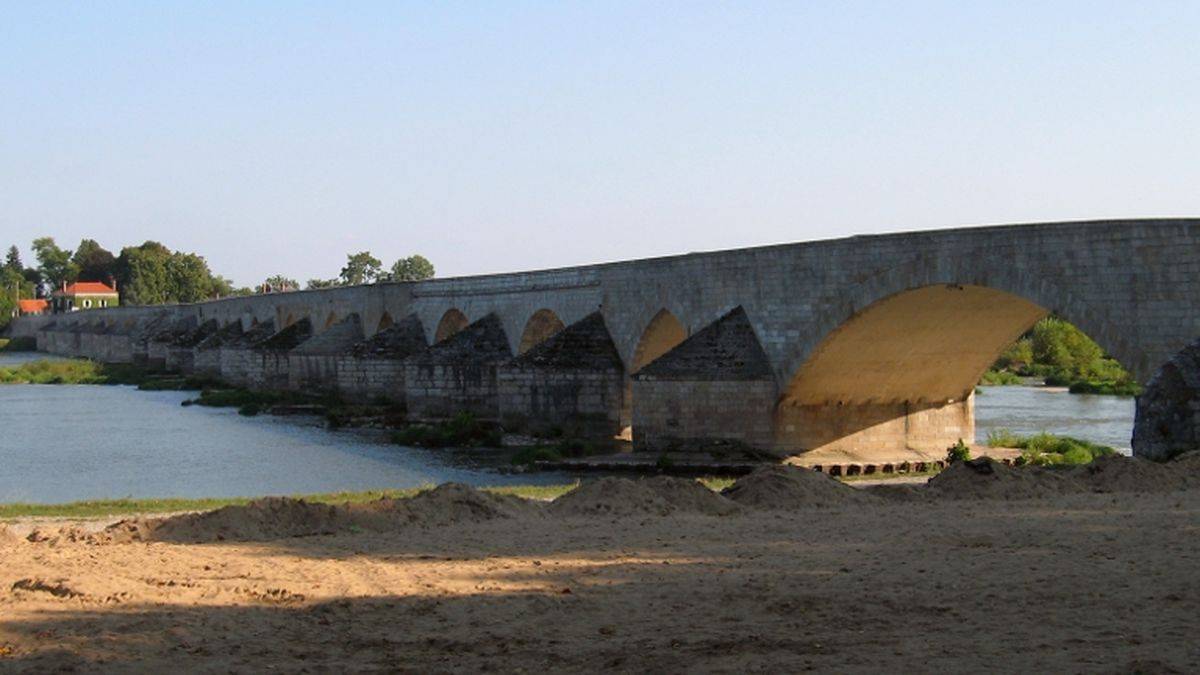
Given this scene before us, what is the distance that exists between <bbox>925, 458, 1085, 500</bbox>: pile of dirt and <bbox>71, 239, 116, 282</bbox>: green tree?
114 m

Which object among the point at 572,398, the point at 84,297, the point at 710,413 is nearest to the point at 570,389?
the point at 572,398

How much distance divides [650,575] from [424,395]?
24.5 meters

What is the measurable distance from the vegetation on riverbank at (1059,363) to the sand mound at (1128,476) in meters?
31.3

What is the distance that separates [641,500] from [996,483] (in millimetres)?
3153

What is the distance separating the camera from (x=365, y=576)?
27.6ft

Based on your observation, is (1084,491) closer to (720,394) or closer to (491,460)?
(720,394)

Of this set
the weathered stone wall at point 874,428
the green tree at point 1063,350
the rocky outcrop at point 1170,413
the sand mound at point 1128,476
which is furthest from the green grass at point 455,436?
the green tree at point 1063,350

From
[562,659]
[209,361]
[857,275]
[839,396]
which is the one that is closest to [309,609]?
[562,659]

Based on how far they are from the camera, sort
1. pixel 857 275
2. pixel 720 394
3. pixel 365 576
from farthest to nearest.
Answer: pixel 720 394 < pixel 857 275 < pixel 365 576

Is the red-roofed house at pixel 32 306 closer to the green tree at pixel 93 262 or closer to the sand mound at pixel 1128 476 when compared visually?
the green tree at pixel 93 262

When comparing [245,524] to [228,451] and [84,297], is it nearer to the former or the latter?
[228,451]

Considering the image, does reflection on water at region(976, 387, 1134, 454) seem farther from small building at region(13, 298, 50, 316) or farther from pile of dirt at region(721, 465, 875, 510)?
small building at region(13, 298, 50, 316)

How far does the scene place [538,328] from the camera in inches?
1325

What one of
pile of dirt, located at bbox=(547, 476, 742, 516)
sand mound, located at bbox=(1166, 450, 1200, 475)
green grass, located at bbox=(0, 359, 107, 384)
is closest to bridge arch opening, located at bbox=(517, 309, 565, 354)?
sand mound, located at bbox=(1166, 450, 1200, 475)
